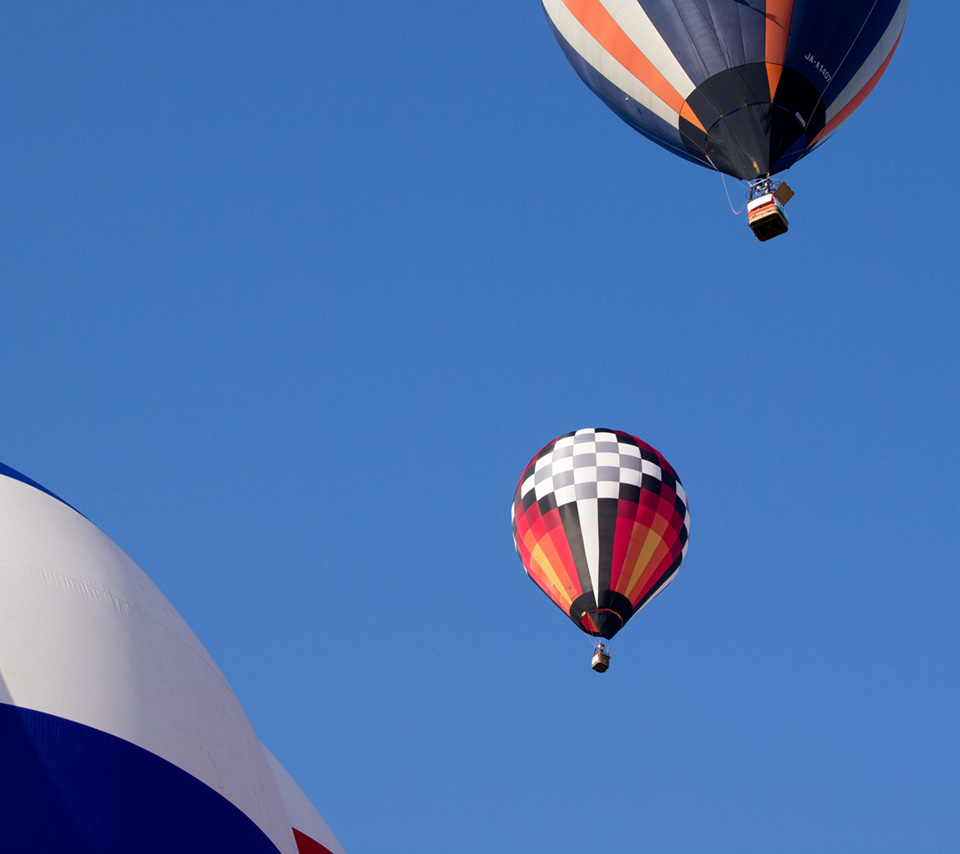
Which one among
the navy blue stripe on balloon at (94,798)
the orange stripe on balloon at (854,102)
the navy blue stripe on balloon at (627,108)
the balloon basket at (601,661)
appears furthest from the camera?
the balloon basket at (601,661)

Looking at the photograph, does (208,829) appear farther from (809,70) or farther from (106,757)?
(809,70)

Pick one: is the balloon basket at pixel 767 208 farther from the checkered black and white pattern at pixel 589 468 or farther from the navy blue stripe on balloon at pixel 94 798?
the navy blue stripe on balloon at pixel 94 798

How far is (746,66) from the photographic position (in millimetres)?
15734

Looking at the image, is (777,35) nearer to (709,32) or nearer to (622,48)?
(709,32)

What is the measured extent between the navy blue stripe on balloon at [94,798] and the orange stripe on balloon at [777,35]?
11273 millimetres

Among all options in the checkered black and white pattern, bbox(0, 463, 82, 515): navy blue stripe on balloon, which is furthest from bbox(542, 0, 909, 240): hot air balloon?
bbox(0, 463, 82, 515): navy blue stripe on balloon

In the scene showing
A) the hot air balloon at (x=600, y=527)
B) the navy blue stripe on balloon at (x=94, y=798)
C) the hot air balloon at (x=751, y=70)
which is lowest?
the navy blue stripe on balloon at (x=94, y=798)

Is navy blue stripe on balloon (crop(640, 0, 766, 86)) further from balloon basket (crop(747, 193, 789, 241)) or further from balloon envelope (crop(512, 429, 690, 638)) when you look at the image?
balloon envelope (crop(512, 429, 690, 638))

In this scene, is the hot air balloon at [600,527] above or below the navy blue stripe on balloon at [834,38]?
below

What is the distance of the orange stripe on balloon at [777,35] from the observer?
15633 mm

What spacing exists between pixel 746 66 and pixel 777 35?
0.46 meters

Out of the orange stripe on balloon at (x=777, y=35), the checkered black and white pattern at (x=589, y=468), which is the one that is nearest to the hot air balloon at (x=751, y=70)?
the orange stripe on balloon at (x=777, y=35)

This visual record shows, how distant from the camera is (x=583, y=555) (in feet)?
69.6

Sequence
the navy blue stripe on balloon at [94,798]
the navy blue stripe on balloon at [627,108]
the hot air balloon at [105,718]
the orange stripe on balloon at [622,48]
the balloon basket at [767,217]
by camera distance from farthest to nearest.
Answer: the navy blue stripe on balloon at [627,108] → the orange stripe on balloon at [622,48] → the balloon basket at [767,217] → the hot air balloon at [105,718] → the navy blue stripe on balloon at [94,798]
